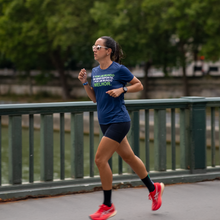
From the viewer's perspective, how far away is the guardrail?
16.1ft

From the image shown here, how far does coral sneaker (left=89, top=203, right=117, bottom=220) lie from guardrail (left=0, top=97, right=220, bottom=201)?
97 centimetres

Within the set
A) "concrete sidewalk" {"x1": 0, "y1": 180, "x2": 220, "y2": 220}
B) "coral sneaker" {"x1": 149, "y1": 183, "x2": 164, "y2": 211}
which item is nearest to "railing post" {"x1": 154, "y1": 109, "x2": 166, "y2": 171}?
"concrete sidewalk" {"x1": 0, "y1": 180, "x2": 220, "y2": 220}

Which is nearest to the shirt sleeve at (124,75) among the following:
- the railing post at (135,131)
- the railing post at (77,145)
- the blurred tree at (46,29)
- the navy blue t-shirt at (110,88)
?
the navy blue t-shirt at (110,88)

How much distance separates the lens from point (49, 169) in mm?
5062

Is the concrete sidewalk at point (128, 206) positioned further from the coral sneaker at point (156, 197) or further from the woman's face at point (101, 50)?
the woman's face at point (101, 50)

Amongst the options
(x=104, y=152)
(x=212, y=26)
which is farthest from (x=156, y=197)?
(x=212, y=26)

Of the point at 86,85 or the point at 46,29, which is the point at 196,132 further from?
the point at 46,29

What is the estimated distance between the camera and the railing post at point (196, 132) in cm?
566

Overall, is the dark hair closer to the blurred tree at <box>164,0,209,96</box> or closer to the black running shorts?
the black running shorts

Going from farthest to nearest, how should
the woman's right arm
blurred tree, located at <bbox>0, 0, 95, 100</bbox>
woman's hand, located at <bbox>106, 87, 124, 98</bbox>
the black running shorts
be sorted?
blurred tree, located at <bbox>0, 0, 95, 100</bbox> < the woman's right arm < the black running shorts < woman's hand, located at <bbox>106, 87, 124, 98</bbox>

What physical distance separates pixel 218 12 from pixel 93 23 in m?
10.9

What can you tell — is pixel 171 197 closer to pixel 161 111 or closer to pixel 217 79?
pixel 161 111

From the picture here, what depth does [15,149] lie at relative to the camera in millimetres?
4910

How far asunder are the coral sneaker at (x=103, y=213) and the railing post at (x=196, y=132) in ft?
5.83
